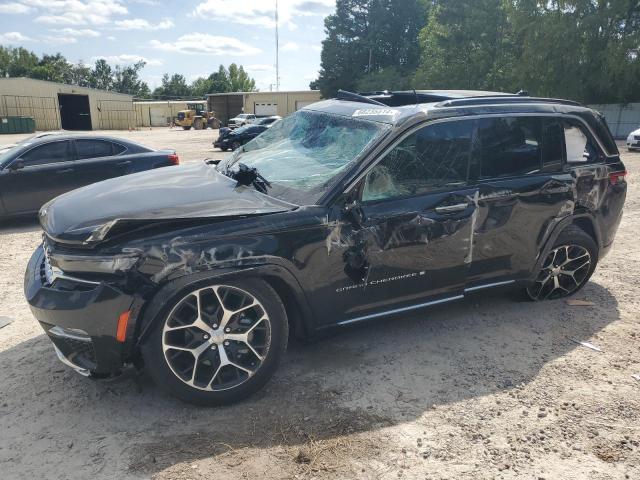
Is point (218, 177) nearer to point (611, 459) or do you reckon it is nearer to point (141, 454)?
point (141, 454)

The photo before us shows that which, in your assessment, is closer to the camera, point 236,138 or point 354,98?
point 354,98

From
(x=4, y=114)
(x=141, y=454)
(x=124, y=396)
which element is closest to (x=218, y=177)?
(x=124, y=396)

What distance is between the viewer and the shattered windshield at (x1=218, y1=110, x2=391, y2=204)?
11.2ft

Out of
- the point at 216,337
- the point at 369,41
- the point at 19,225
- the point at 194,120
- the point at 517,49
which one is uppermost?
the point at 369,41

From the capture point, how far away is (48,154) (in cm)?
795

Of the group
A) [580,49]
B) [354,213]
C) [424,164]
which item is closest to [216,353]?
[354,213]

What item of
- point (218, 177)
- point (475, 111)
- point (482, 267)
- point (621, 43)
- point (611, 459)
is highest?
point (621, 43)

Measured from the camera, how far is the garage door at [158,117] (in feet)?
202

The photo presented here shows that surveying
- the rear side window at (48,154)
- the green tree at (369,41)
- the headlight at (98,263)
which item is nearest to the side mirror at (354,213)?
the headlight at (98,263)

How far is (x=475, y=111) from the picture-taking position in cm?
386

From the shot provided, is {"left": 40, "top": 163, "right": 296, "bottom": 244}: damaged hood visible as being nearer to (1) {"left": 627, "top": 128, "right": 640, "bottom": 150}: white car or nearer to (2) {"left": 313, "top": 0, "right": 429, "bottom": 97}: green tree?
(1) {"left": 627, "top": 128, "right": 640, "bottom": 150}: white car

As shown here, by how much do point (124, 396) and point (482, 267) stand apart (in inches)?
109

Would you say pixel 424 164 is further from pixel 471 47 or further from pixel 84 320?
pixel 471 47

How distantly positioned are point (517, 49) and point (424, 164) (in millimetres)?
35495
